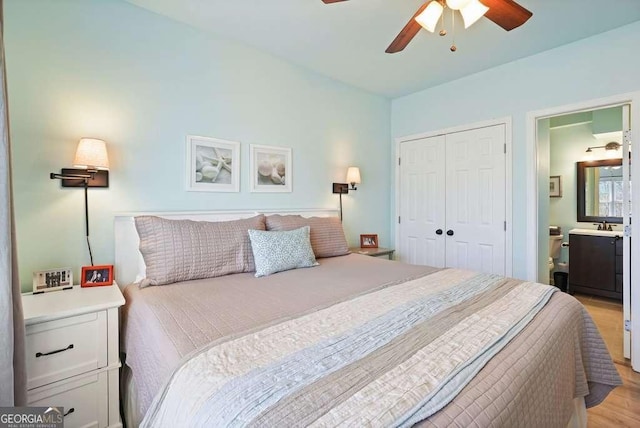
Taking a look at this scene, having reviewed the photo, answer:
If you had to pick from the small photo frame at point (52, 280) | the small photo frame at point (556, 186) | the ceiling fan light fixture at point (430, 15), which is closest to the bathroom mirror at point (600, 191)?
the small photo frame at point (556, 186)

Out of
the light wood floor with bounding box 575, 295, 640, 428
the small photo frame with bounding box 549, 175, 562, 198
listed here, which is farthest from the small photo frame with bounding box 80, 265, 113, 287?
the small photo frame with bounding box 549, 175, 562, 198

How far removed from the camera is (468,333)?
1091 millimetres

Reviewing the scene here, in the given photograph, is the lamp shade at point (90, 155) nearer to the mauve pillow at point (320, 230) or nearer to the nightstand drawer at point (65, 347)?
the nightstand drawer at point (65, 347)

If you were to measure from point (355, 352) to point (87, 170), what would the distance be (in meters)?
1.95

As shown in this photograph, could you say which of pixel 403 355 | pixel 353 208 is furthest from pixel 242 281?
pixel 353 208

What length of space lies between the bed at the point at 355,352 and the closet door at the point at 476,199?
4.68ft

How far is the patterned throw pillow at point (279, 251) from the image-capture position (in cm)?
199

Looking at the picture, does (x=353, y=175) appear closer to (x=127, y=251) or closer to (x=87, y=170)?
(x=127, y=251)

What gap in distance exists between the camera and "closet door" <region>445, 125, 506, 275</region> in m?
3.05

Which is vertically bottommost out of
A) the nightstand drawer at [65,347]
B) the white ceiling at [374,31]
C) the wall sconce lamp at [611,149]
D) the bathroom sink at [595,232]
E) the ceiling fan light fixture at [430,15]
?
the nightstand drawer at [65,347]

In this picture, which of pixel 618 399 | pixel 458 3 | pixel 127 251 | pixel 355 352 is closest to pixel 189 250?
pixel 127 251

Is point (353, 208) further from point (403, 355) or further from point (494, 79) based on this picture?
point (403, 355)

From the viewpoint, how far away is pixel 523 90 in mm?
2861

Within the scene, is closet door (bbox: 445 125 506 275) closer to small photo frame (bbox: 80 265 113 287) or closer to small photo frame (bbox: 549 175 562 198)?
small photo frame (bbox: 549 175 562 198)
